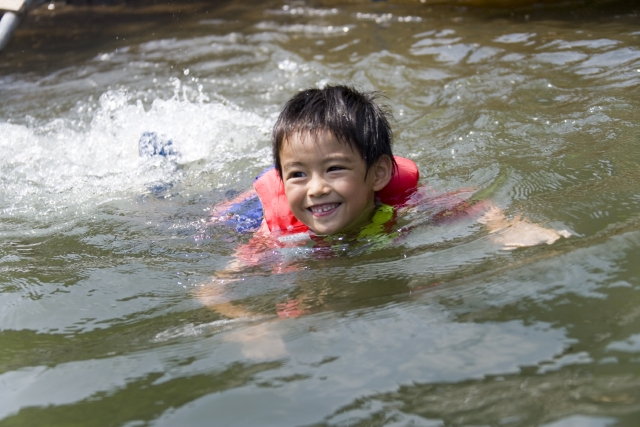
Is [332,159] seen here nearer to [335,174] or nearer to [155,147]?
[335,174]

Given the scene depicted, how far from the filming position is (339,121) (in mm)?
3064

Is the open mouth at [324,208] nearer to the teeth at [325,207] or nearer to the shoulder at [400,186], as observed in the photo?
the teeth at [325,207]

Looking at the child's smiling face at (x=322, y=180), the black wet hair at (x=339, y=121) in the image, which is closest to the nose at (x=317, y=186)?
the child's smiling face at (x=322, y=180)

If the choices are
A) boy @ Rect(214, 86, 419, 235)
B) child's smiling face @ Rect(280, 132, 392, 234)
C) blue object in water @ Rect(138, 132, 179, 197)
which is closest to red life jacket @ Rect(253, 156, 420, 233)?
boy @ Rect(214, 86, 419, 235)

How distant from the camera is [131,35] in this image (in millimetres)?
7402

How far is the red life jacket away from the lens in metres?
3.43

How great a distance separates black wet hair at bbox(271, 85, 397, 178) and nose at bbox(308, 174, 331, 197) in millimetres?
173

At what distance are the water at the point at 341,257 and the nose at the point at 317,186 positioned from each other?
253 mm

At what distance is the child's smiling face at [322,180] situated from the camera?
3010 mm

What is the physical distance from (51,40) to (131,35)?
0.83 meters

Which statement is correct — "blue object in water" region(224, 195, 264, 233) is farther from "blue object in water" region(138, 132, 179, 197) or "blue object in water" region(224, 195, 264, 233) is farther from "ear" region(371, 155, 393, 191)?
"blue object in water" region(138, 132, 179, 197)

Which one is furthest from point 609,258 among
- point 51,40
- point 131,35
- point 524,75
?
point 51,40

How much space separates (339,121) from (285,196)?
53cm

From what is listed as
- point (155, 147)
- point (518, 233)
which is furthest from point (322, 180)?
point (155, 147)
